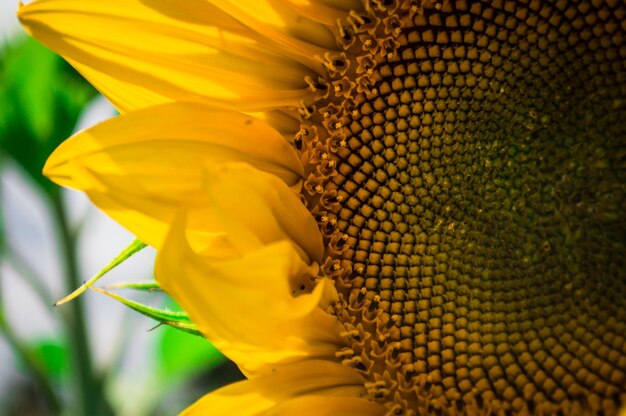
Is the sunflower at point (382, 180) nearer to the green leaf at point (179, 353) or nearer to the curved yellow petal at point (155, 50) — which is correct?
the curved yellow petal at point (155, 50)

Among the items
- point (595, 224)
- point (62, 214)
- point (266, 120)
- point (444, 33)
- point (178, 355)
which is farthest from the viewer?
point (178, 355)

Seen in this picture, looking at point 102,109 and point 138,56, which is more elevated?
point 138,56

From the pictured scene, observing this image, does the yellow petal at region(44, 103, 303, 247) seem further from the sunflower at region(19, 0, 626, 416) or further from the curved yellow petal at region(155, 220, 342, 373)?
the curved yellow petal at region(155, 220, 342, 373)

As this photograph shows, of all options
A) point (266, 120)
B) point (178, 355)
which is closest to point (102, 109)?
point (178, 355)

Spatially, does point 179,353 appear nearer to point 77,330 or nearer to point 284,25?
point 77,330

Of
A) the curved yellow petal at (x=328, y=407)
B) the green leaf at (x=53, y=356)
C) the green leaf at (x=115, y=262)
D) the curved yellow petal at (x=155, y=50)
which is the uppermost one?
the curved yellow petal at (x=155, y=50)

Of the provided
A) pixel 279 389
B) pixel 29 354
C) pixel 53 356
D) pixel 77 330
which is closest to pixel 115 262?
pixel 279 389

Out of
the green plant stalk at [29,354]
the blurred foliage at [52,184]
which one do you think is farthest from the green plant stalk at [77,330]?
the green plant stalk at [29,354]

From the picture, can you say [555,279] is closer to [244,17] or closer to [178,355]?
[244,17]
